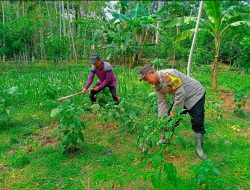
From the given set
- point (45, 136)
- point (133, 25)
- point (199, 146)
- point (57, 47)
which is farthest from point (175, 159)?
point (57, 47)

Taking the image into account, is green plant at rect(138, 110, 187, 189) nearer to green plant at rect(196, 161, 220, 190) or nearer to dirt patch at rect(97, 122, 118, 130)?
green plant at rect(196, 161, 220, 190)

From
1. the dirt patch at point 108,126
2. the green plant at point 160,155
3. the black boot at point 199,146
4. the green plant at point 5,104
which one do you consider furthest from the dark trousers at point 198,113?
the green plant at point 5,104

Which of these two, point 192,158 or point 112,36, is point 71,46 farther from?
point 192,158

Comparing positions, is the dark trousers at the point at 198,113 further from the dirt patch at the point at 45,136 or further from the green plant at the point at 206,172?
the dirt patch at the point at 45,136

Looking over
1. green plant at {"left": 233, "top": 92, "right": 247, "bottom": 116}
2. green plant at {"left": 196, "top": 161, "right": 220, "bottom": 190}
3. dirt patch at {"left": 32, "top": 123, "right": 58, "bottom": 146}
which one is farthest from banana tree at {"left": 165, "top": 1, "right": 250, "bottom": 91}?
green plant at {"left": 196, "top": 161, "right": 220, "bottom": 190}

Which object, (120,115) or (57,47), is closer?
(120,115)

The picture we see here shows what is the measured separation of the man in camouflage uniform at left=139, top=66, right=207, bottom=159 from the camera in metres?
3.70

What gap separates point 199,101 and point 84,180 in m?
1.81

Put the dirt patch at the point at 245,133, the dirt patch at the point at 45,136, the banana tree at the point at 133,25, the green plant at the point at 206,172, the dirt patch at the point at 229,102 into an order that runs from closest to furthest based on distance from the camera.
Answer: the green plant at the point at 206,172, the dirt patch at the point at 45,136, the dirt patch at the point at 245,133, the dirt patch at the point at 229,102, the banana tree at the point at 133,25

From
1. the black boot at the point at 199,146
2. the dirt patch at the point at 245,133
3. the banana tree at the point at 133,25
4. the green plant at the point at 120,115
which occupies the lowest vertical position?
the dirt patch at the point at 245,133

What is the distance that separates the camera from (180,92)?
3750 mm

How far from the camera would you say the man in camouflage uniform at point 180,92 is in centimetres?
370

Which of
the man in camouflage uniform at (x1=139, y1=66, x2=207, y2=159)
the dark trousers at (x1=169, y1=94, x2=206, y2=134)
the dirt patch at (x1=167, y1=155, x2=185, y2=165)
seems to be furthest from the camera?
the dirt patch at (x1=167, y1=155, x2=185, y2=165)

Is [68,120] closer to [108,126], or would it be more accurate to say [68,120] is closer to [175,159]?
[108,126]
